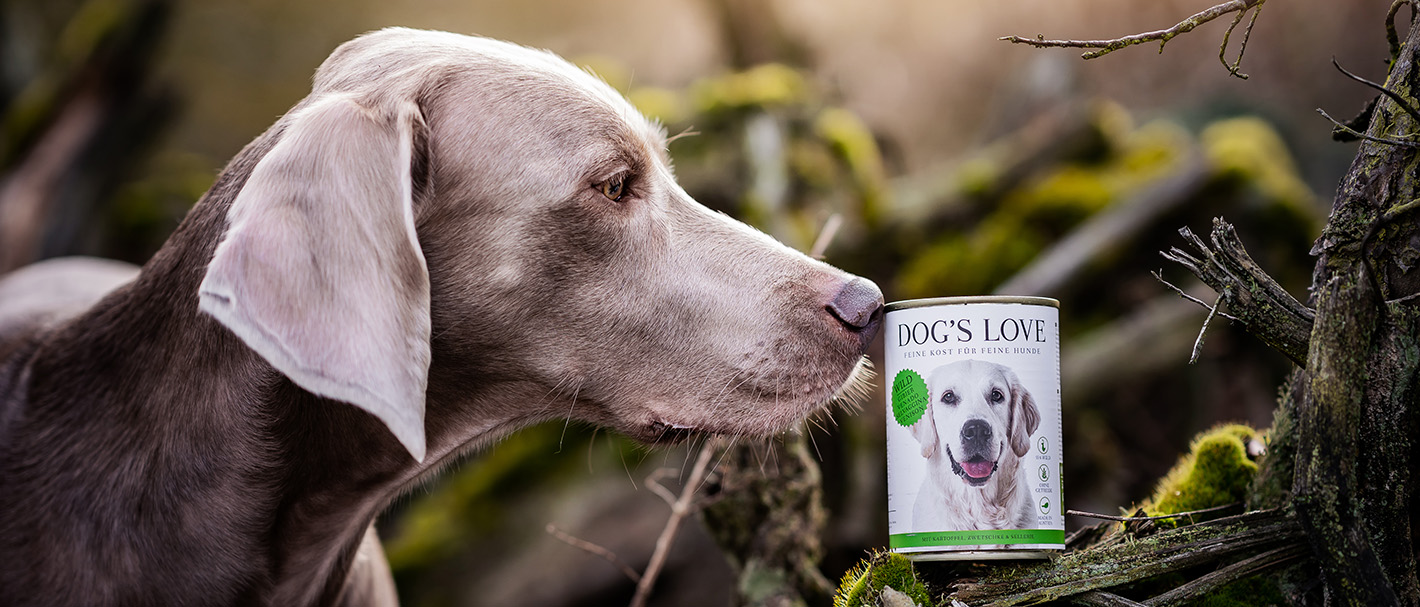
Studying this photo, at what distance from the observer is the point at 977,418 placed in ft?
4.98

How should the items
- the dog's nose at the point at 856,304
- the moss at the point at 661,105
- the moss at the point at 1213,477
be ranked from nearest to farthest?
the moss at the point at 1213,477 → the dog's nose at the point at 856,304 → the moss at the point at 661,105

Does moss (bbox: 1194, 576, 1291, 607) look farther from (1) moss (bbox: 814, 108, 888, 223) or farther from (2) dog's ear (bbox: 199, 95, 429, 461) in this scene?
(1) moss (bbox: 814, 108, 888, 223)

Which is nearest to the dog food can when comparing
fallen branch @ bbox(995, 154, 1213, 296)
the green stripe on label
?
the green stripe on label

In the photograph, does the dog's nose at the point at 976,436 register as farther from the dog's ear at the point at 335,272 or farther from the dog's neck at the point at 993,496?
the dog's ear at the point at 335,272

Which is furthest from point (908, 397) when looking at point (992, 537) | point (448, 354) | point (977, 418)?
point (448, 354)

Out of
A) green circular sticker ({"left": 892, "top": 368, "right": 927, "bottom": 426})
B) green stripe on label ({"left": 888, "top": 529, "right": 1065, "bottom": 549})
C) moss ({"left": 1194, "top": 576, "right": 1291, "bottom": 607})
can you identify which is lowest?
moss ({"left": 1194, "top": 576, "right": 1291, "bottom": 607})

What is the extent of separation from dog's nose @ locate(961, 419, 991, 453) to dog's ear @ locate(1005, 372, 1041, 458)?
0.03 metres

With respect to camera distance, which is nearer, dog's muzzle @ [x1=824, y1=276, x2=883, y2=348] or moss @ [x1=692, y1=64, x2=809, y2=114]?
dog's muzzle @ [x1=824, y1=276, x2=883, y2=348]

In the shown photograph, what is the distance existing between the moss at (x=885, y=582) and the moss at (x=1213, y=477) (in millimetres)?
471

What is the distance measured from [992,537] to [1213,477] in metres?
0.50

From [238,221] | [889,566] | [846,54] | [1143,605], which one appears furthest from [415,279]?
[846,54]

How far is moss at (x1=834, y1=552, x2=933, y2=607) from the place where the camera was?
1.52 m

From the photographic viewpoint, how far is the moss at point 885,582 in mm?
1517

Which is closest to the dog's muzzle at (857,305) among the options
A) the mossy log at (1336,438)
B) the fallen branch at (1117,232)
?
the mossy log at (1336,438)
